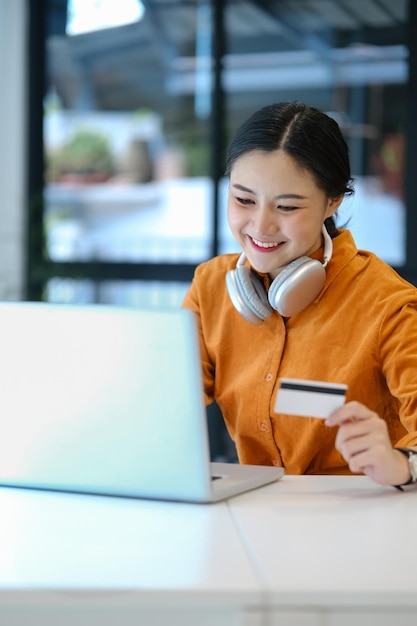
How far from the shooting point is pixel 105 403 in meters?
1.33

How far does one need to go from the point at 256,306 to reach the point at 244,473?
0.33 meters

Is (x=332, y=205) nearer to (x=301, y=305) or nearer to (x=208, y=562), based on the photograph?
(x=301, y=305)

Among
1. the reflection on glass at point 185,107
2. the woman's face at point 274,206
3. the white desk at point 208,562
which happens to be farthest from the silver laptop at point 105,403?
the reflection on glass at point 185,107

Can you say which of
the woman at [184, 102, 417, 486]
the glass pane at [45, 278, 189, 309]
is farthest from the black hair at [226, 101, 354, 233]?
the glass pane at [45, 278, 189, 309]

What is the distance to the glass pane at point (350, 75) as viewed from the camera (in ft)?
13.9

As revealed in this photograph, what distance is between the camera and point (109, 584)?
1.01 m

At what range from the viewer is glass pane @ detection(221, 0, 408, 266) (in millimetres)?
4246

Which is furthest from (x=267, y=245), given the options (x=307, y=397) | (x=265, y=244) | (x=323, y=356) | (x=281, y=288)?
(x=307, y=397)

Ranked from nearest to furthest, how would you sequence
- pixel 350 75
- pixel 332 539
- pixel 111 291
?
pixel 332 539
pixel 350 75
pixel 111 291

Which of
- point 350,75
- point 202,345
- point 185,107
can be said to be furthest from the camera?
point 185,107

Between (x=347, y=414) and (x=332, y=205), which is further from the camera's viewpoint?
(x=332, y=205)

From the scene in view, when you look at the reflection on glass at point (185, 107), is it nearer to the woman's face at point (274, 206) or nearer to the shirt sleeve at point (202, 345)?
the shirt sleeve at point (202, 345)

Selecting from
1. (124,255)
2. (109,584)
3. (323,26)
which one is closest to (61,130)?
(124,255)

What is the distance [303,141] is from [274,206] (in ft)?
0.41
